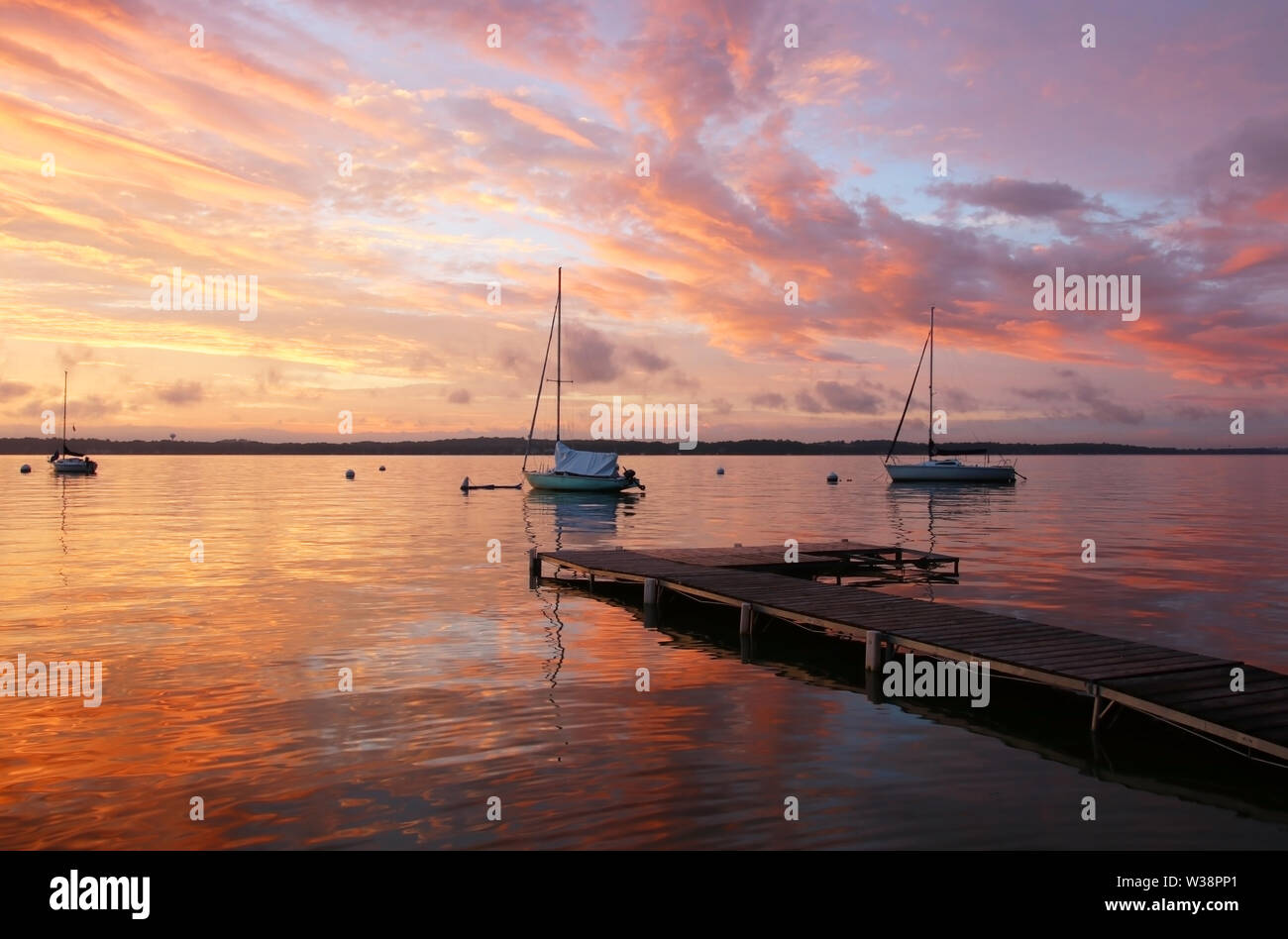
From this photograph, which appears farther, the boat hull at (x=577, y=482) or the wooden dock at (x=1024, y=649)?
the boat hull at (x=577, y=482)

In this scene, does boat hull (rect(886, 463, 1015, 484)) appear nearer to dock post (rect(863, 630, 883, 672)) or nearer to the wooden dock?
the wooden dock

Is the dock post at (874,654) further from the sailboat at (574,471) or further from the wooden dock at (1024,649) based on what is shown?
the sailboat at (574,471)

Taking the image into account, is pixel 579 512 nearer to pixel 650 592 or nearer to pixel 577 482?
pixel 577 482

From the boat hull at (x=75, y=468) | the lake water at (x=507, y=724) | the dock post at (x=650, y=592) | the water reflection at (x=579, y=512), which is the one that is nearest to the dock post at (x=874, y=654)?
the lake water at (x=507, y=724)

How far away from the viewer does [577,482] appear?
83.2m

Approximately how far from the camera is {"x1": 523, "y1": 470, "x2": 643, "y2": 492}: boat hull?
3248 inches

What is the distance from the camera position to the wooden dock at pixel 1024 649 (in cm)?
1243

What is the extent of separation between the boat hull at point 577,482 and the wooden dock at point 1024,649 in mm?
53944

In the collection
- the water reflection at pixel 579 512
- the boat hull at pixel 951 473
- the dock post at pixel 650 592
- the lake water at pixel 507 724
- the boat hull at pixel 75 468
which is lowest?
the lake water at pixel 507 724

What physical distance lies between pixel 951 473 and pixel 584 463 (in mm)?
48200

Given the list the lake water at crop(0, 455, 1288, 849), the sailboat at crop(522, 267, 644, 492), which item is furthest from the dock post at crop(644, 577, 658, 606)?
the sailboat at crop(522, 267, 644, 492)

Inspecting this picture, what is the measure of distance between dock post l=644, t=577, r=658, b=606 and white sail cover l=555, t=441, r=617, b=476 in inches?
2301
